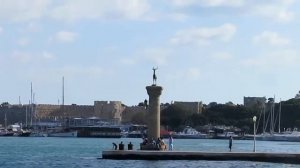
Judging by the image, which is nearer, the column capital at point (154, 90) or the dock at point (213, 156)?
the dock at point (213, 156)

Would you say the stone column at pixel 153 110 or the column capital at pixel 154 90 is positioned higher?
the column capital at pixel 154 90

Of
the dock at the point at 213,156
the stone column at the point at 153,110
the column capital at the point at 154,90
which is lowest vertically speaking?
the dock at the point at 213,156

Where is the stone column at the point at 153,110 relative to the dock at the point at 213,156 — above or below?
above

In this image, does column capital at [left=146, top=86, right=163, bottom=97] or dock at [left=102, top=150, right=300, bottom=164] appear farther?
column capital at [left=146, top=86, right=163, bottom=97]

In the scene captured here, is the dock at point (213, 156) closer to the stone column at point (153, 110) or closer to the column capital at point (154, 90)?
the stone column at point (153, 110)

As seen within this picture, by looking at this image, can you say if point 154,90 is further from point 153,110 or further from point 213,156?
point 213,156

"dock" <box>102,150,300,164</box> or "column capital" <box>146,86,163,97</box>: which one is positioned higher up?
"column capital" <box>146,86,163,97</box>

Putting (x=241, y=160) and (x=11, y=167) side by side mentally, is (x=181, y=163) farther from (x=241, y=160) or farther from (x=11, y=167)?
(x=11, y=167)

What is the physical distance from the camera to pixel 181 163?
54.6 metres

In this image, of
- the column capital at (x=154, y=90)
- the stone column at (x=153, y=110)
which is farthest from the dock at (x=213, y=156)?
the column capital at (x=154, y=90)

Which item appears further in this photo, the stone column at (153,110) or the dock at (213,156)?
the stone column at (153,110)

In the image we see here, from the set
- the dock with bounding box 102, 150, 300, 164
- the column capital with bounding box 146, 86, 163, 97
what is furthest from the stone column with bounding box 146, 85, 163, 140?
the dock with bounding box 102, 150, 300, 164

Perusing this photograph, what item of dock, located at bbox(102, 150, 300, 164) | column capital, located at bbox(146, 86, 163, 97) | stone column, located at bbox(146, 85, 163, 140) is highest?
column capital, located at bbox(146, 86, 163, 97)

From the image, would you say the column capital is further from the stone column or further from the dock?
the dock
